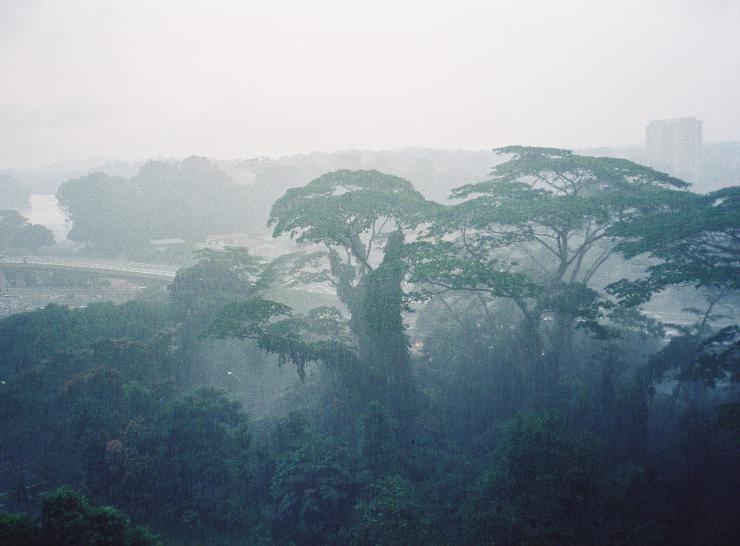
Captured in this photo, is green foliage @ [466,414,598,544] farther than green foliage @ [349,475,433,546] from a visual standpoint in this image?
No

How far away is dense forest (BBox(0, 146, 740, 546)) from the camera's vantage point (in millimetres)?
10930

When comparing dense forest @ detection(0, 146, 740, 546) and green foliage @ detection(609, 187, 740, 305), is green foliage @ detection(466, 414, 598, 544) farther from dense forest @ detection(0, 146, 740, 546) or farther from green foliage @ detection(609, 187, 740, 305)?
green foliage @ detection(609, 187, 740, 305)

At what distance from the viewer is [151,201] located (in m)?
62.0

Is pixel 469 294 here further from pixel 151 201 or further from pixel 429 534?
pixel 151 201

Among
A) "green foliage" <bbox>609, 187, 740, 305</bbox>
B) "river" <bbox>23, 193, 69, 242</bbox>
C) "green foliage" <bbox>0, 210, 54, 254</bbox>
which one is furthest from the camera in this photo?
"river" <bbox>23, 193, 69, 242</bbox>

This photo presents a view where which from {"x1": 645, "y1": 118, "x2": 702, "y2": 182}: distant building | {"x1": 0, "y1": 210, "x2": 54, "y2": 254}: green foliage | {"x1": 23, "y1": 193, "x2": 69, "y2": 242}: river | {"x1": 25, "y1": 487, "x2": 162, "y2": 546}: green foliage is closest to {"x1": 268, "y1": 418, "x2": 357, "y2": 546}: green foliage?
{"x1": 25, "y1": 487, "x2": 162, "y2": 546}: green foliage

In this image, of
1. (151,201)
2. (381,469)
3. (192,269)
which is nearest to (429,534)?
(381,469)

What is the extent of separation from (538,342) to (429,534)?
8.10 m

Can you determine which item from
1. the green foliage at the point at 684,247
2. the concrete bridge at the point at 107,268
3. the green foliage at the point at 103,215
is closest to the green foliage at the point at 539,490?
the green foliage at the point at 684,247

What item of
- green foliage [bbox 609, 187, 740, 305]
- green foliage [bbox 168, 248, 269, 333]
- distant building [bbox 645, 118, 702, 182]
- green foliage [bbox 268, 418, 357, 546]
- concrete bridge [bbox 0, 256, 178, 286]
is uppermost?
distant building [bbox 645, 118, 702, 182]

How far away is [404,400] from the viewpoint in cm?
1709

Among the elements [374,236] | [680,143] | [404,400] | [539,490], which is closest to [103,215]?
[374,236]

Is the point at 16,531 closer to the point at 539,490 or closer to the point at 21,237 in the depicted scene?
the point at 539,490

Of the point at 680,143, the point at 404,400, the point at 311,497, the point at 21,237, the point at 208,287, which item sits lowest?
the point at 311,497
